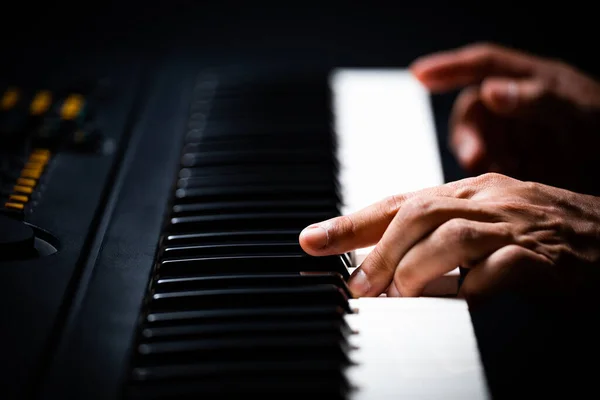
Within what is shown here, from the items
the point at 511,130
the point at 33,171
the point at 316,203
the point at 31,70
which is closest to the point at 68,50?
the point at 31,70

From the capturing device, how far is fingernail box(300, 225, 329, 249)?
98 centimetres

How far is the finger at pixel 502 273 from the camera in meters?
0.96

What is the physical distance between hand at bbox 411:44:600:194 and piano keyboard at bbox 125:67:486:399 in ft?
1.35

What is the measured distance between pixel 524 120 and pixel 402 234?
0.73 metres

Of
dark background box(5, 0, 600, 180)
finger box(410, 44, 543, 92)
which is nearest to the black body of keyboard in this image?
finger box(410, 44, 543, 92)

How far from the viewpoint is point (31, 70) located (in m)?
1.53

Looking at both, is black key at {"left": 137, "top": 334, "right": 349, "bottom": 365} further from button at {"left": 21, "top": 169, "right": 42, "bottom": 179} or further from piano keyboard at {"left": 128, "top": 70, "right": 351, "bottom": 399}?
button at {"left": 21, "top": 169, "right": 42, "bottom": 179}

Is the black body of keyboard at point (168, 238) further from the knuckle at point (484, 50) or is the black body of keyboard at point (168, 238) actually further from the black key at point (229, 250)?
the knuckle at point (484, 50)

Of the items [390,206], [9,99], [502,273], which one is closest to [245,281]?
[390,206]

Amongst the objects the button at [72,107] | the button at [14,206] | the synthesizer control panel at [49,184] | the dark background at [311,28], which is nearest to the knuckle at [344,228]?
the synthesizer control panel at [49,184]

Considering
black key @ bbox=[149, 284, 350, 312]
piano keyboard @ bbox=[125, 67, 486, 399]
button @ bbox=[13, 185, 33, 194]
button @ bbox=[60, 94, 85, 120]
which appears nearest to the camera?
piano keyboard @ bbox=[125, 67, 486, 399]

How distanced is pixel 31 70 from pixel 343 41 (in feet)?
2.72

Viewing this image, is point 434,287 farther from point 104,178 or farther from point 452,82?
point 452,82

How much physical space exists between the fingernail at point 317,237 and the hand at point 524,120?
693mm
